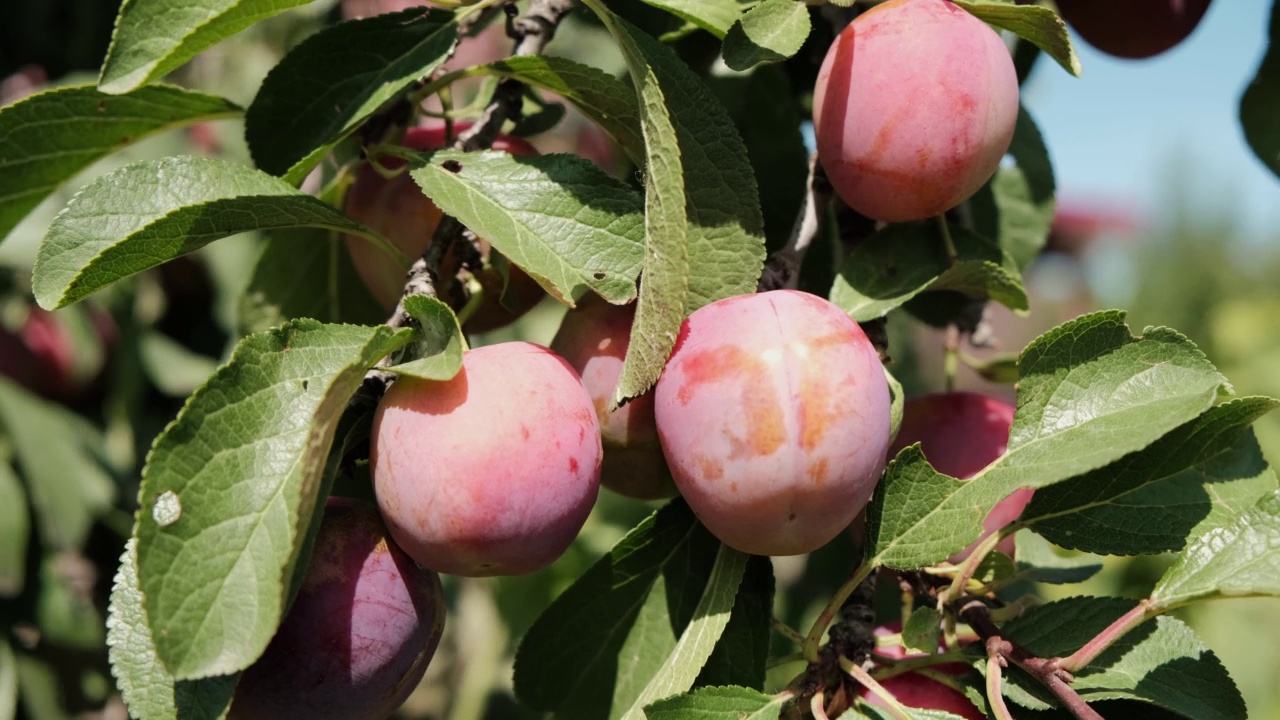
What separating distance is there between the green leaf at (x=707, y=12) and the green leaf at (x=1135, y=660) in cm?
45

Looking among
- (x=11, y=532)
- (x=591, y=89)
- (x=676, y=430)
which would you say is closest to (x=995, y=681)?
(x=676, y=430)

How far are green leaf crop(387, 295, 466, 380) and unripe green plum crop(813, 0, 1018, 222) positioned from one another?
11.6 inches

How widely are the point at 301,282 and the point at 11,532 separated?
97cm

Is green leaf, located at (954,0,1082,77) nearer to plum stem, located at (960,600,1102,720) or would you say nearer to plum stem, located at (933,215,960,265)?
plum stem, located at (933,215,960,265)

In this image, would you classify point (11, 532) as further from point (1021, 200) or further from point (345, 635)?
point (1021, 200)

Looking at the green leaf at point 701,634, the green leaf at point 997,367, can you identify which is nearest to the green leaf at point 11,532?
the green leaf at point 701,634

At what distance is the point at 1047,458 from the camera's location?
0.69 meters

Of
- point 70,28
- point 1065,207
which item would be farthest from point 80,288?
point 1065,207

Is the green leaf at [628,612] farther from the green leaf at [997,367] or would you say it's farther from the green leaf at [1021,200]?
the green leaf at [1021,200]

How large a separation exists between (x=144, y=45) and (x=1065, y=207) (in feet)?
36.4

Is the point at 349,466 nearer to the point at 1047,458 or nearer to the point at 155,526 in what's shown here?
the point at 155,526

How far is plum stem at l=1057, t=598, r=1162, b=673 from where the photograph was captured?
0.70 metres

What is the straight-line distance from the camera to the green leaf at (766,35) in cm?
68

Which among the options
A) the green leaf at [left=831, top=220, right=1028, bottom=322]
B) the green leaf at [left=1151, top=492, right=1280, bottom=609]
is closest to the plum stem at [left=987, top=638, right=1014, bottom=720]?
the green leaf at [left=1151, top=492, right=1280, bottom=609]
